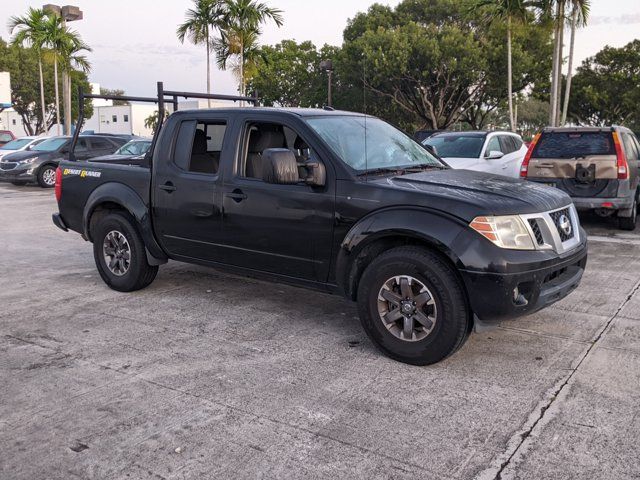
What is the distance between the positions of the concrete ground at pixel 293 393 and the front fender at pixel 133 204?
537 mm

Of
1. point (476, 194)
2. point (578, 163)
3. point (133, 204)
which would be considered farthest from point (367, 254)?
point (578, 163)

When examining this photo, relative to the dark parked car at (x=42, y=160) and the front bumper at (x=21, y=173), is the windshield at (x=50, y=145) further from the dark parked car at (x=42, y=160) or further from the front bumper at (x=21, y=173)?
the front bumper at (x=21, y=173)

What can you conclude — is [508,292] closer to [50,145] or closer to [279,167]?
[279,167]

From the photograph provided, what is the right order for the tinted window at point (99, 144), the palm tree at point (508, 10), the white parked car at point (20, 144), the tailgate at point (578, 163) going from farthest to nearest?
the palm tree at point (508, 10) → the white parked car at point (20, 144) → the tinted window at point (99, 144) → the tailgate at point (578, 163)

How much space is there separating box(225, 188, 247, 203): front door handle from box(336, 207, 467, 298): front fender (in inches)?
42.9

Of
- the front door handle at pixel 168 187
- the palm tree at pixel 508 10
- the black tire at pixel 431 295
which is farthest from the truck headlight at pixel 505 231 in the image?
the palm tree at pixel 508 10

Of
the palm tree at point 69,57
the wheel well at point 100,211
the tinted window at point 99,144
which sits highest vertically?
the palm tree at point 69,57

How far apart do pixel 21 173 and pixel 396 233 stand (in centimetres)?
1743

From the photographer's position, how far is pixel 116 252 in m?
6.40

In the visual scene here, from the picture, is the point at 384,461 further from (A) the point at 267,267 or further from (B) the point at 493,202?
(A) the point at 267,267

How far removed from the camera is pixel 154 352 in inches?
183

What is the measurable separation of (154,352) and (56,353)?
721mm

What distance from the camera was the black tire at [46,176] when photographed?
62.7 feet

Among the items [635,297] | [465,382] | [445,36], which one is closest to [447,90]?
[445,36]
